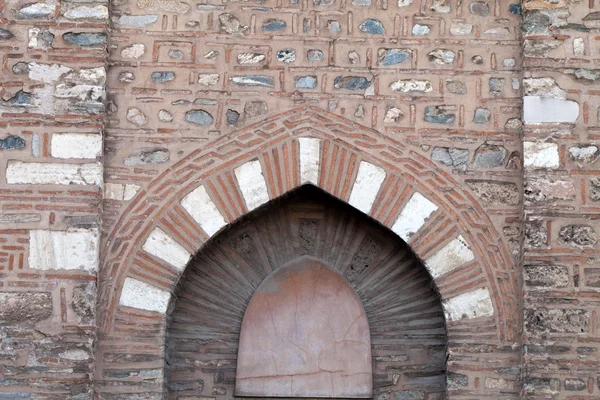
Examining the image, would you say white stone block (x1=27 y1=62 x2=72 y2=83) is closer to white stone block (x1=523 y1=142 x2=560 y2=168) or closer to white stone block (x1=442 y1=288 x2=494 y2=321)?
white stone block (x1=442 y1=288 x2=494 y2=321)

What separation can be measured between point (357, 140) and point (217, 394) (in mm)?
1788

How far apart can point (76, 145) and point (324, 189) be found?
1.51 metres

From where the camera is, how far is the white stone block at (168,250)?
20.1 ft

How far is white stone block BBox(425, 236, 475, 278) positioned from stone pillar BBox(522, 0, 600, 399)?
351 mm

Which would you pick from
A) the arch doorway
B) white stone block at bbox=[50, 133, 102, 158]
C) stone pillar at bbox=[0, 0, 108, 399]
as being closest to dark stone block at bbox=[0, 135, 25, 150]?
stone pillar at bbox=[0, 0, 108, 399]

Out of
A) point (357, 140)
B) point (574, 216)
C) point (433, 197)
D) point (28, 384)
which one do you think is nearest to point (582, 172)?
point (574, 216)

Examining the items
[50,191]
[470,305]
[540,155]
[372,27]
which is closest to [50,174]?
[50,191]

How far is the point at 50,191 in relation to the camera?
6.09 m

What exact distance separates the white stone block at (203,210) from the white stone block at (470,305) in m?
1.44

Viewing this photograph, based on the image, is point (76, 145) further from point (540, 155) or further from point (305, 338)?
point (540, 155)

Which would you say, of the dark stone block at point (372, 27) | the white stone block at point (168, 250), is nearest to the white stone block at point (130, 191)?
the white stone block at point (168, 250)

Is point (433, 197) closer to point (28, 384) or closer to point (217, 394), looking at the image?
point (217, 394)

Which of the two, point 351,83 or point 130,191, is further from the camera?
point 351,83

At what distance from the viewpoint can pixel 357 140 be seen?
20.6 feet
